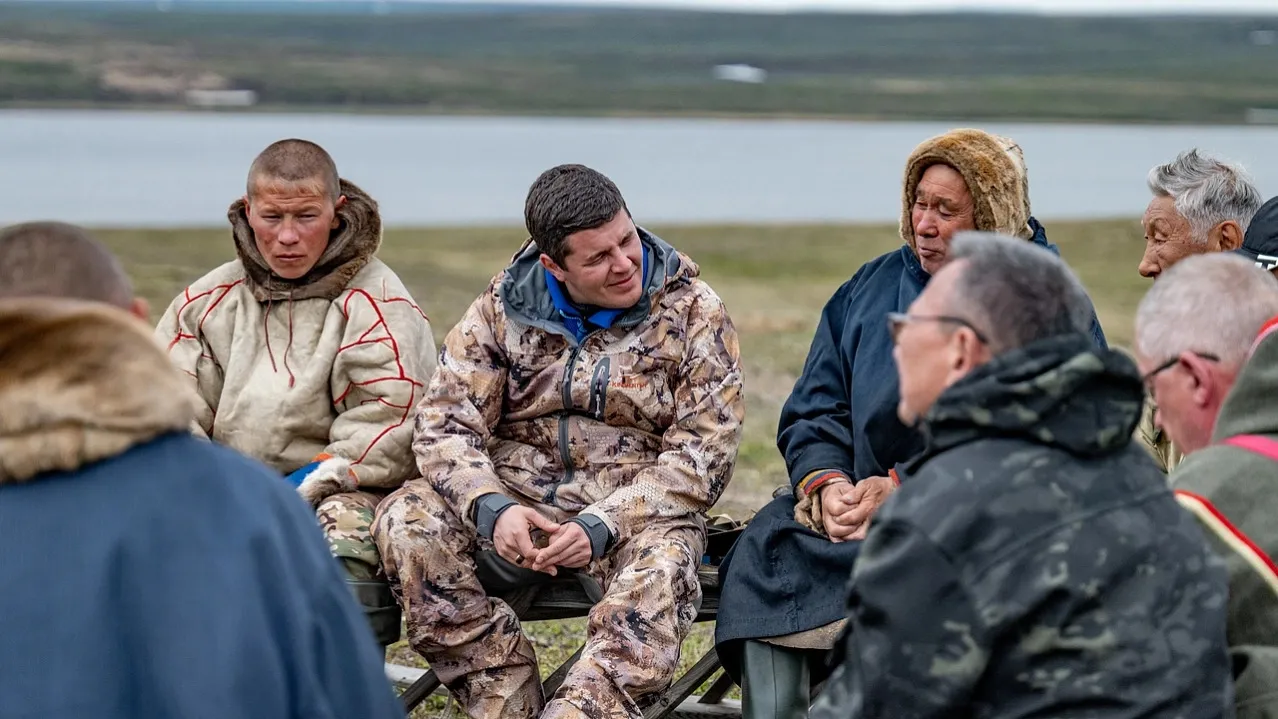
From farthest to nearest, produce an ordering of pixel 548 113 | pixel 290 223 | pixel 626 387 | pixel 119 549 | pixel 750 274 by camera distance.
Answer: pixel 548 113 < pixel 750 274 < pixel 290 223 < pixel 626 387 < pixel 119 549

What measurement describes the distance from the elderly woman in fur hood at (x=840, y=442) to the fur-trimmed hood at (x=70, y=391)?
2084 millimetres

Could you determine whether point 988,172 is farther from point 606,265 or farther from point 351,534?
point 351,534

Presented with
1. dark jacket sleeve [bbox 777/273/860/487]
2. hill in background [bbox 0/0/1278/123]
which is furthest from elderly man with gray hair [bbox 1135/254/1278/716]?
hill in background [bbox 0/0/1278/123]

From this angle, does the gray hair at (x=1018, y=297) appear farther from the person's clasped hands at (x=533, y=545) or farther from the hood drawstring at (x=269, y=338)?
the hood drawstring at (x=269, y=338)

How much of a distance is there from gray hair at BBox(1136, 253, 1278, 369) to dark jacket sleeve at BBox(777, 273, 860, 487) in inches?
63.3

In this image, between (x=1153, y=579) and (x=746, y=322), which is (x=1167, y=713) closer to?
(x=1153, y=579)

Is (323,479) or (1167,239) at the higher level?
(1167,239)

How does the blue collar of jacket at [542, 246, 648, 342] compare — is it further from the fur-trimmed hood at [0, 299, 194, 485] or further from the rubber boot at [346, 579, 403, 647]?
the fur-trimmed hood at [0, 299, 194, 485]

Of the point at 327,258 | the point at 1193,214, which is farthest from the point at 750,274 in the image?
the point at 327,258

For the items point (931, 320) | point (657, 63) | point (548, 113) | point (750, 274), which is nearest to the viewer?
point (931, 320)

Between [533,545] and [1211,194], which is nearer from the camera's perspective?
[533,545]

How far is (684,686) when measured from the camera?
4492 mm

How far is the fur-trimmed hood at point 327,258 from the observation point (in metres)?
4.70

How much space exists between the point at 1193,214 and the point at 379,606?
9.11ft
